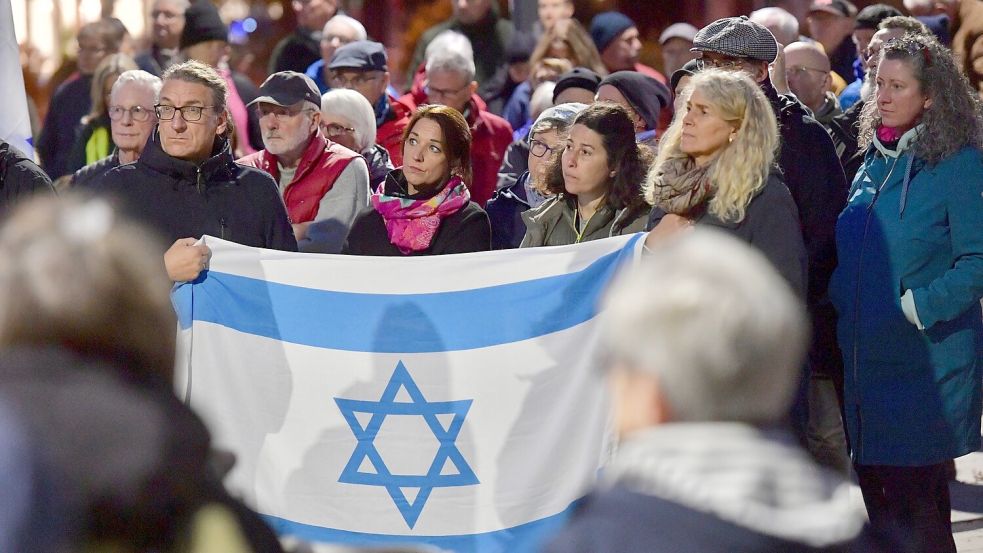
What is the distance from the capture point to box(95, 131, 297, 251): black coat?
5.69 meters

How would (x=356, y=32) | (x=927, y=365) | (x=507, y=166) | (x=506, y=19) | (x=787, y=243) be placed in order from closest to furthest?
(x=787, y=243)
(x=927, y=365)
(x=507, y=166)
(x=356, y=32)
(x=506, y=19)

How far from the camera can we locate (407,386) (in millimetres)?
5258

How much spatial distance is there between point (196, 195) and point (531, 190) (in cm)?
187

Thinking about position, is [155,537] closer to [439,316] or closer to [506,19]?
[439,316]

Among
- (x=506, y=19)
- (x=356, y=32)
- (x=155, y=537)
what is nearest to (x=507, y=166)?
(x=356, y=32)

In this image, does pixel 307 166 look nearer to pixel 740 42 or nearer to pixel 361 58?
pixel 361 58

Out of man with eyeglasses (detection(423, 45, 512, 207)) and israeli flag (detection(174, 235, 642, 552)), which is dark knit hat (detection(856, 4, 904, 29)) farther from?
israeli flag (detection(174, 235, 642, 552))

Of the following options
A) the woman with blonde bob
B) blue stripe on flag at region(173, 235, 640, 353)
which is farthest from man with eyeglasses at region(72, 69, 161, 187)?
the woman with blonde bob

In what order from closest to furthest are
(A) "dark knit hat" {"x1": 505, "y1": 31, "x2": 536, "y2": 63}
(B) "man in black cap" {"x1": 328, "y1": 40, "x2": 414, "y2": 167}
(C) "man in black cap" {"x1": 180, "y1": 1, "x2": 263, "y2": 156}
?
1. (B) "man in black cap" {"x1": 328, "y1": 40, "x2": 414, "y2": 167}
2. (C) "man in black cap" {"x1": 180, "y1": 1, "x2": 263, "y2": 156}
3. (A) "dark knit hat" {"x1": 505, "y1": 31, "x2": 536, "y2": 63}

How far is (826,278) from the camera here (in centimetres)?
577

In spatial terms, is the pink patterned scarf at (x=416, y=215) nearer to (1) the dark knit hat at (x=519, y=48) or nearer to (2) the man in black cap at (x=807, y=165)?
(2) the man in black cap at (x=807, y=165)

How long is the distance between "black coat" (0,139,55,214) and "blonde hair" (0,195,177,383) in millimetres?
3597

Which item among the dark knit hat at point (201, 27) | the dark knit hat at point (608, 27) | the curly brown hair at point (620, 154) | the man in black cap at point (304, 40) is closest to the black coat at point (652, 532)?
the curly brown hair at point (620, 154)

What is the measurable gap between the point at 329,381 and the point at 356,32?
5.26 m
